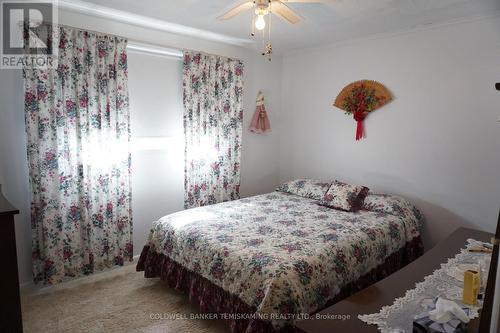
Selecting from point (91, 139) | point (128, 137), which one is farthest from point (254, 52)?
point (91, 139)

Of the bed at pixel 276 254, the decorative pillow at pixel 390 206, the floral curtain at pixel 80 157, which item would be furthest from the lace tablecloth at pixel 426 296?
the floral curtain at pixel 80 157

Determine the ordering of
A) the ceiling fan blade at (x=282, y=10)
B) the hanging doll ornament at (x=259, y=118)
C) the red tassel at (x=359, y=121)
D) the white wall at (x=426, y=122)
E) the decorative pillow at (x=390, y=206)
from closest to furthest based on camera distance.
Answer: the ceiling fan blade at (x=282, y=10), the white wall at (x=426, y=122), the decorative pillow at (x=390, y=206), the red tassel at (x=359, y=121), the hanging doll ornament at (x=259, y=118)

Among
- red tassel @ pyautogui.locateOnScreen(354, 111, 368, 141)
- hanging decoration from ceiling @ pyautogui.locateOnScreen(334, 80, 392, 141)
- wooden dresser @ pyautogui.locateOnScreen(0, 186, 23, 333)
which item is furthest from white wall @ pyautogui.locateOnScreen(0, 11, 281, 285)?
wooden dresser @ pyautogui.locateOnScreen(0, 186, 23, 333)

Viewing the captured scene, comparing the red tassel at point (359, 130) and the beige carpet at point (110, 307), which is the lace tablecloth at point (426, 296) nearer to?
the beige carpet at point (110, 307)

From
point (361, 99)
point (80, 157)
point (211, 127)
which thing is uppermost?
point (361, 99)

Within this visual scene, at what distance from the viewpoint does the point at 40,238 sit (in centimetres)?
266

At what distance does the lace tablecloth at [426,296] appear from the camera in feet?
Result: 4.42

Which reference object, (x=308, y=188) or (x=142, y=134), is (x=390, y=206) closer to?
(x=308, y=188)

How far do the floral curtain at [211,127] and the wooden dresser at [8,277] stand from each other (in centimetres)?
219

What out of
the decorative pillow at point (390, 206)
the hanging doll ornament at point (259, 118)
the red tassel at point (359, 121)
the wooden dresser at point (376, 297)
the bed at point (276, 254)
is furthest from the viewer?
the hanging doll ornament at point (259, 118)

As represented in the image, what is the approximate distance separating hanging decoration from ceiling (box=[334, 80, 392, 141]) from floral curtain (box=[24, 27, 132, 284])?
2570 mm

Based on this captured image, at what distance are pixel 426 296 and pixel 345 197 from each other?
179 centimetres

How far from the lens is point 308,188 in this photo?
3.83 metres

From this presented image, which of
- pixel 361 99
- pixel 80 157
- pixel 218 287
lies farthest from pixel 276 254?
pixel 361 99
